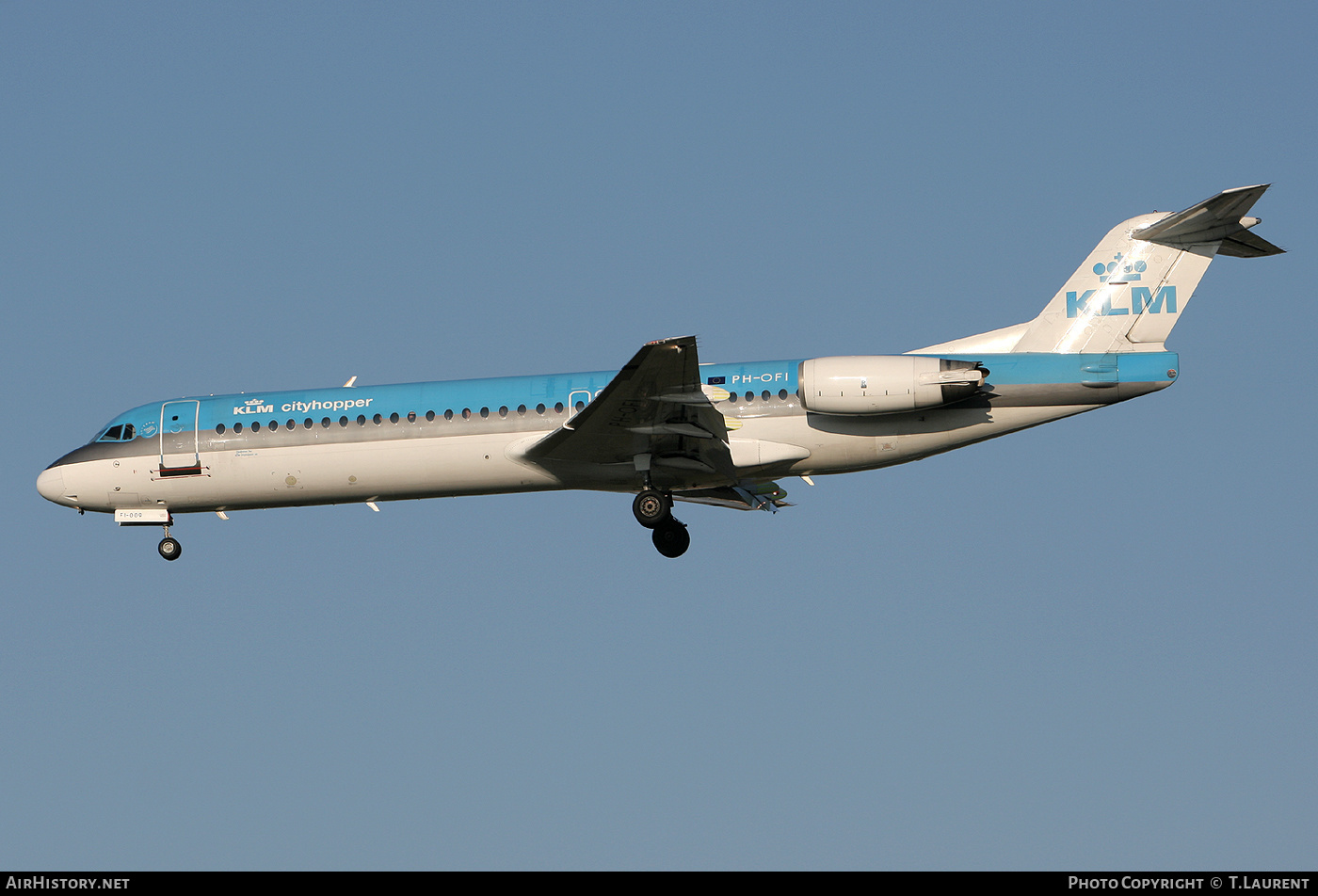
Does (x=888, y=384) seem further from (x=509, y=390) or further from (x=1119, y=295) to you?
(x=509, y=390)

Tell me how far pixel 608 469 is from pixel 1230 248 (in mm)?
11751

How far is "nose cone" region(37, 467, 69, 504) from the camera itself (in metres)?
30.6

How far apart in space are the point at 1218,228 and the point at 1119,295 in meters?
2.00

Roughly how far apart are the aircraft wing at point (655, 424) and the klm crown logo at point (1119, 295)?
685 cm

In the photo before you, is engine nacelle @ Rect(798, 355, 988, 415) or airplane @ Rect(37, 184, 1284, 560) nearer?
engine nacelle @ Rect(798, 355, 988, 415)

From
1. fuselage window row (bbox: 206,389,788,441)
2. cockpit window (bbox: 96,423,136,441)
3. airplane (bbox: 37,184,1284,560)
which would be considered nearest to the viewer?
airplane (bbox: 37,184,1284,560)

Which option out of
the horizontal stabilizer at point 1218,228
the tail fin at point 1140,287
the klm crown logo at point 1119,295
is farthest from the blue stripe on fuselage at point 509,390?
the horizontal stabilizer at point 1218,228

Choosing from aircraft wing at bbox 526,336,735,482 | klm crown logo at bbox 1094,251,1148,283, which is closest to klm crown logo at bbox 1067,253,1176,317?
klm crown logo at bbox 1094,251,1148,283

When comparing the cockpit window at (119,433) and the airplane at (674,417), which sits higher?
the cockpit window at (119,433)

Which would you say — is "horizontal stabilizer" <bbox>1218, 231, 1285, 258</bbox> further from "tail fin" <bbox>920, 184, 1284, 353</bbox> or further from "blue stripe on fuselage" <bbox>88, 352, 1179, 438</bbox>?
"blue stripe on fuselage" <bbox>88, 352, 1179, 438</bbox>

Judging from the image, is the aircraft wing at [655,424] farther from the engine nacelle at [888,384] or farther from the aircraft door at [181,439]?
the aircraft door at [181,439]

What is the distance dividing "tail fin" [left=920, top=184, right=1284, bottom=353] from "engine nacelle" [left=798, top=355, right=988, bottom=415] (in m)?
2.08

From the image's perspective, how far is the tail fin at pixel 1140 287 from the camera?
27.1 m

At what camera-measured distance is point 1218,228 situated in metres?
27.0
